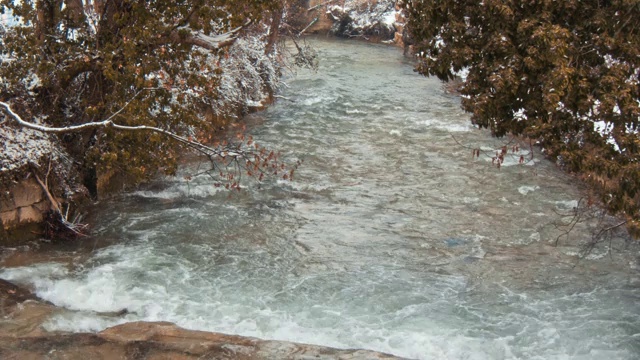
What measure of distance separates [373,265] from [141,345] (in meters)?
4.15

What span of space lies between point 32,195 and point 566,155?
7.84 m

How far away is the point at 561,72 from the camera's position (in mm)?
7211

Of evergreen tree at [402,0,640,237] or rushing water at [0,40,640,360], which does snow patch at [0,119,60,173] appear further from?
evergreen tree at [402,0,640,237]

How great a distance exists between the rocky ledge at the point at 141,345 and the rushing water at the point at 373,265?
1.42 ft

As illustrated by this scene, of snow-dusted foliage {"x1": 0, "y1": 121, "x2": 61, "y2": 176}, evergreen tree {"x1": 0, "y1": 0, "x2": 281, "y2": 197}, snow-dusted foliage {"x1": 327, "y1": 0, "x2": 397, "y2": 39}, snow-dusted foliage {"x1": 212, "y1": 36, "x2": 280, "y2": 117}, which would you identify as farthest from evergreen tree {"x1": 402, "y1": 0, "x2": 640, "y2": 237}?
snow-dusted foliage {"x1": 327, "y1": 0, "x2": 397, "y2": 39}

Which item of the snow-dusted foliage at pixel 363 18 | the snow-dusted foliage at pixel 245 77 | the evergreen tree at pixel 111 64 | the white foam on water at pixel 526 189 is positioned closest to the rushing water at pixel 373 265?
the white foam on water at pixel 526 189

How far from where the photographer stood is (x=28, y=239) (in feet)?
35.3

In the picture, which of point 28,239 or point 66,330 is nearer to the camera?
point 66,330

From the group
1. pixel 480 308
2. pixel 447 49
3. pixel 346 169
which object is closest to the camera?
pixel 447 49

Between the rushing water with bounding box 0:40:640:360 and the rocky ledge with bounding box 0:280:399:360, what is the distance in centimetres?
43

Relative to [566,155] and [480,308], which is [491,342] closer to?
[480,308]

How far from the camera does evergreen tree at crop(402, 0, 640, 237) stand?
7285 millimetres

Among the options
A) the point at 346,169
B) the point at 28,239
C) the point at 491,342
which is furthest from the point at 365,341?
the point at 346,169

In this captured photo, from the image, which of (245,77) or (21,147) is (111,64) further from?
(245,77)
